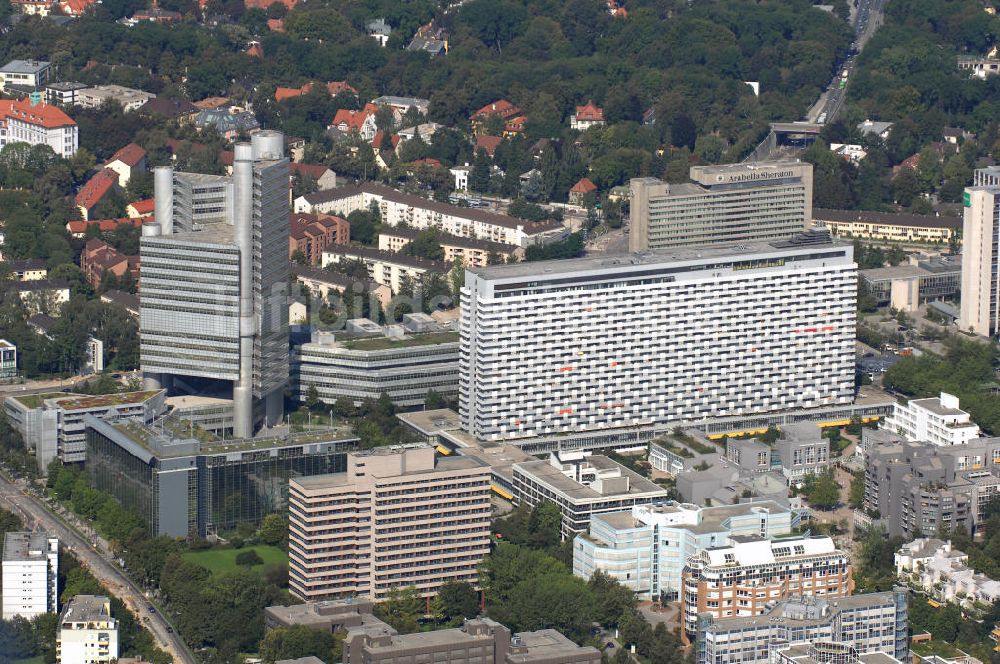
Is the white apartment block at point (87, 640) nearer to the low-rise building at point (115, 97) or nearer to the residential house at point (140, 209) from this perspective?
the residential house at point (140, 209)

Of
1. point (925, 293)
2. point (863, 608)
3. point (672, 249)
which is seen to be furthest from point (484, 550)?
point (925, 293)

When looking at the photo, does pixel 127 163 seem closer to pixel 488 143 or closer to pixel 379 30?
pixel 488 143

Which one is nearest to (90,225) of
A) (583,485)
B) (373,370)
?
(373,370)

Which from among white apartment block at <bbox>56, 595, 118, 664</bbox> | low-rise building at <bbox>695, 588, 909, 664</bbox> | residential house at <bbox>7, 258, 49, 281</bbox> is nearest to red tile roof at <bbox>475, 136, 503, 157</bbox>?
residential house at <bbox>7, 258, 49, 281</bbox>

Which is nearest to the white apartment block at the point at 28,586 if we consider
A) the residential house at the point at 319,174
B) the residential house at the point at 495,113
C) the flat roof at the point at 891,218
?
the residential house at the point at 319,174

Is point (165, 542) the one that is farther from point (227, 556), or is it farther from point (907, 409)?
point (907, 409)

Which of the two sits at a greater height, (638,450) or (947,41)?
(947,41)
